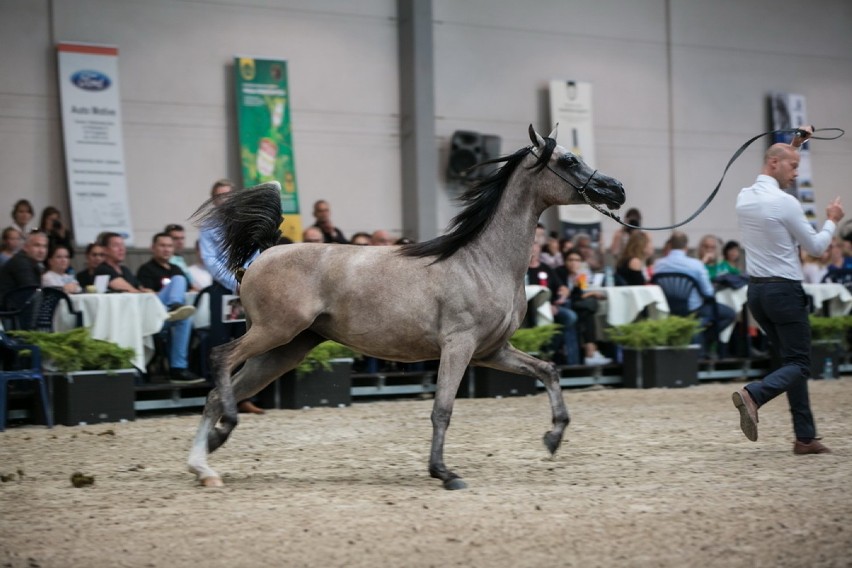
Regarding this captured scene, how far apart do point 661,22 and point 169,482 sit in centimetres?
1693

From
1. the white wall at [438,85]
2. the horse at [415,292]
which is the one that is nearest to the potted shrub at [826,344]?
the white wall at [438,85]

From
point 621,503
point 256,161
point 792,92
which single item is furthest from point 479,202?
point 792,92

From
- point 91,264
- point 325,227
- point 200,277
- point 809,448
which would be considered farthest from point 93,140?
point 809,448

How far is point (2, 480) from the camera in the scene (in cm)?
655

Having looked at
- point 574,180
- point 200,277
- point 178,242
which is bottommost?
point 200,277

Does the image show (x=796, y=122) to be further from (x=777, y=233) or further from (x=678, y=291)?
(x=777, y=233)

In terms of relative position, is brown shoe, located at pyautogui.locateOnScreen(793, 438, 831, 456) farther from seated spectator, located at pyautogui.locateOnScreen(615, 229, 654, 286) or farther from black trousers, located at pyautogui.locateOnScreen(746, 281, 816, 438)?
seated spectator, located at pyautogui.locateOnScreen(615, 229, 654, 286)

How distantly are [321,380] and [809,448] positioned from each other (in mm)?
5002

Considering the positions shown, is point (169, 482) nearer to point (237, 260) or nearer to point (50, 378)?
point (237, 260)

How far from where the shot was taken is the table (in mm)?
9977

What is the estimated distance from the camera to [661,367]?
1281 centimetres

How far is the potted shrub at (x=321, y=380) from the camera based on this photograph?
1073cm

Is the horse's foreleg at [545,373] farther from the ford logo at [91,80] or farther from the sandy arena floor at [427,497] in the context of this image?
the ford logo at [91,80]

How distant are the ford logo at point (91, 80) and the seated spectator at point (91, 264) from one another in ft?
15.1
